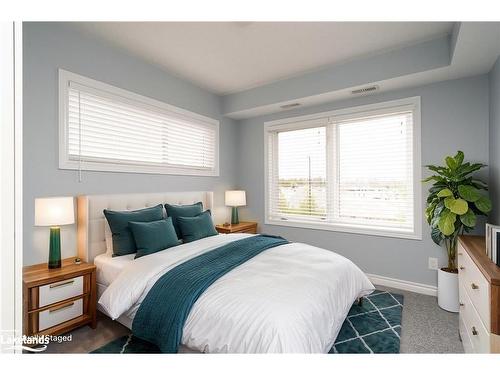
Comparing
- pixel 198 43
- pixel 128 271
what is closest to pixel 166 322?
pixel 128 271

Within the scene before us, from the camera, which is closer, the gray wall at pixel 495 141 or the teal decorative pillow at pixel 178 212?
the gray wall at pixel 495 141

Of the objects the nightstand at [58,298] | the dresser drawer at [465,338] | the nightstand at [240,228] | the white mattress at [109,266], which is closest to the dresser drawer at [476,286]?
the dresser drawer at [465,338]

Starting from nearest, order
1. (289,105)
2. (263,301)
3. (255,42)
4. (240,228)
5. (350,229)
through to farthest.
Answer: (263,301) < (255,42) < (350,229) < (289,105) < (240,228)

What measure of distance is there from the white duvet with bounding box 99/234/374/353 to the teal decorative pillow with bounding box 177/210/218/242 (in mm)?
513

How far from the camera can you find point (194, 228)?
2.89 m

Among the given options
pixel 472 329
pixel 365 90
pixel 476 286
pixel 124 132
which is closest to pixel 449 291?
pixel 472 329

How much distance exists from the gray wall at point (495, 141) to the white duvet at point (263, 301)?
1467mm

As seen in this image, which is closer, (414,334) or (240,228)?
(414,334)

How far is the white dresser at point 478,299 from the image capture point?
1323 millimetres

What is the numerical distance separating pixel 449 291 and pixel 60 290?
3499 mm

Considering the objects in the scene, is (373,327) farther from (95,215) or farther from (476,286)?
(95,215)

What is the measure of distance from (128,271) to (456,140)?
3517 mm

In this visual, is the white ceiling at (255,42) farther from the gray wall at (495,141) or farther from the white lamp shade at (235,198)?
the white lamp shade at (235,198)

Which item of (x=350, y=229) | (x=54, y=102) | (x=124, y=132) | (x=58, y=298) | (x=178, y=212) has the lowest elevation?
(x=58, y=298)
